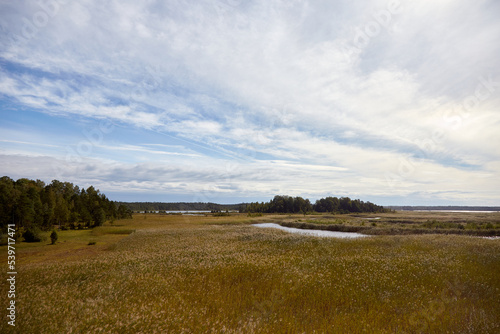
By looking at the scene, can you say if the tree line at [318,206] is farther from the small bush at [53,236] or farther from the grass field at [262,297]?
the grass field at [262,297]

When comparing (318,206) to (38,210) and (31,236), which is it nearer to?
(38,210)

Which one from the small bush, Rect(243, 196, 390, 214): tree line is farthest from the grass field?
Rect(243, 196, 390, 214): tree line

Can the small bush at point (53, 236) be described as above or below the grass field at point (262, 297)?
below

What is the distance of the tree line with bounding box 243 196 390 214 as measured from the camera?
6614 inches

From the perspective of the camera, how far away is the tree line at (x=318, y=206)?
6614 inches

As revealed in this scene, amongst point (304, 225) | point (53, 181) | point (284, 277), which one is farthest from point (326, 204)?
point (284, 277)

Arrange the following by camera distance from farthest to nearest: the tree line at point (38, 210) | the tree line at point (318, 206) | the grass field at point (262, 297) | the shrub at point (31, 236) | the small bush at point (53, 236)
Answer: the tree line at point (318, 206) → the tree line at point (38, 210) → the shrub at point (31, 236) → the small bush at point (53, 236) → the grass field at point (262, 297)

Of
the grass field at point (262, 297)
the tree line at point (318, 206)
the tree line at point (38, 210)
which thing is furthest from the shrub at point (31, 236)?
the tree line at point (318, 206)

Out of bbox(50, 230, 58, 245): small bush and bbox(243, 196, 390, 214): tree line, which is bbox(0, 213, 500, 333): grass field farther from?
bbox(243, 196, 390, 214): tree line

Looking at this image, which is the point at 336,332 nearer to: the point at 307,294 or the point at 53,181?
the point at 307,294

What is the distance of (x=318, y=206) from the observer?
178375mm

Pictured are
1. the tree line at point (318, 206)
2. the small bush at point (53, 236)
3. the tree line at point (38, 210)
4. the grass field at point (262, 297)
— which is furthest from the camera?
the tree line at point (318, 206)

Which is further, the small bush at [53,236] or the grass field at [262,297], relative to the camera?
the small bush at [53,236]

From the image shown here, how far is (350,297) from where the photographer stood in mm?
9727
